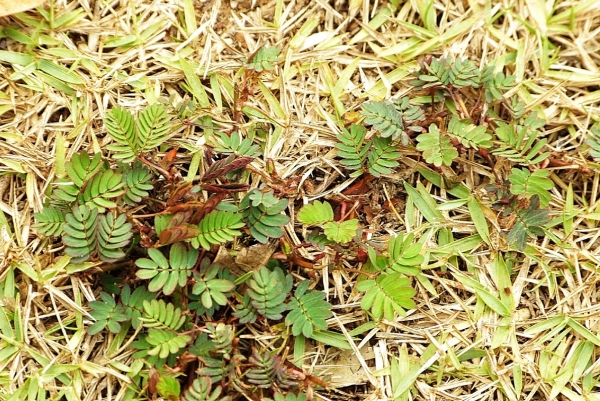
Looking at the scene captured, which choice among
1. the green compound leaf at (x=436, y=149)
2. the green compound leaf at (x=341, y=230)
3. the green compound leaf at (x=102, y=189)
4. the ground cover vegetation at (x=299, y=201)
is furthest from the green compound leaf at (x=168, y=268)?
the green compound leaf at (x=436, y=149)

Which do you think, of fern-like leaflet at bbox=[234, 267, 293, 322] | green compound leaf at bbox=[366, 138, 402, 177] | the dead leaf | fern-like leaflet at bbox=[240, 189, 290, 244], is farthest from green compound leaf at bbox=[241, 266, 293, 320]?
the dead leaf

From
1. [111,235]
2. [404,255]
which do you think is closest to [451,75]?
[404,255]

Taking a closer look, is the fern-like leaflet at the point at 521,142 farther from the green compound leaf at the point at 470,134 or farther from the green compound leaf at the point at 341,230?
the green compound leaf at the point at 341,230

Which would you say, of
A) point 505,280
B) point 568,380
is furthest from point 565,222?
point 568,380

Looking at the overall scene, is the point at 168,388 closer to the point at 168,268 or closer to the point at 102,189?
the point at 168,268

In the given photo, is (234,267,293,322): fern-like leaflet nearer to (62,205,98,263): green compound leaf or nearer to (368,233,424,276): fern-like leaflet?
(368,233,424,276): fern-like leaflet

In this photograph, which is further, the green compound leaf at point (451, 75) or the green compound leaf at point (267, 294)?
the green compound leaf at point (451, 75)

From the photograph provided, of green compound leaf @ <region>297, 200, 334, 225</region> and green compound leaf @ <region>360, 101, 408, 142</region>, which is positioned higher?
green compound leaf @ <region>360, 101, 408, 142</region>
